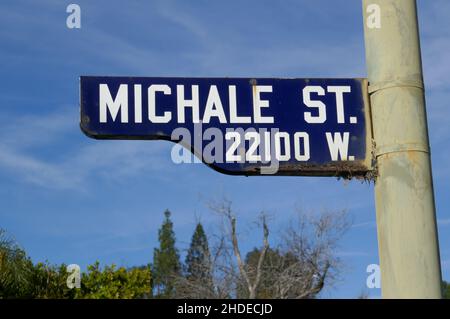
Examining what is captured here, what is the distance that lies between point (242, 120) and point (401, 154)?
23.0 inches

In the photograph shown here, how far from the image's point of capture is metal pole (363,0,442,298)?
2.66 metres

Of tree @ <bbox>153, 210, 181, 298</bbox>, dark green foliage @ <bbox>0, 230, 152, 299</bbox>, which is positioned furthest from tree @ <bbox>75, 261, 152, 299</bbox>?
tree @ <bbox>153, 210, 181, 298</bbox>

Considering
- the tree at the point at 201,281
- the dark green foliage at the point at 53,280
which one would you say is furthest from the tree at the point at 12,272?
the tree at the point at 201,281

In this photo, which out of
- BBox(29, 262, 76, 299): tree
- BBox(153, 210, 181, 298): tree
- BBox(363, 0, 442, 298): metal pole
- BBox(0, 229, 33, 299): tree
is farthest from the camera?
BBox(153, 210, 181, 298): tree

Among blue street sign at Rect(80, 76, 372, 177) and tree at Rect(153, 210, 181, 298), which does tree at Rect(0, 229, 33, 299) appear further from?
tree at Rect(153, 210, 181, 298)

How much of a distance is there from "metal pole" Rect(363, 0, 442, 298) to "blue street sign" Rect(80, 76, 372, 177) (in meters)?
0.12

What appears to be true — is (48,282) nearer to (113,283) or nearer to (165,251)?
(113,283)

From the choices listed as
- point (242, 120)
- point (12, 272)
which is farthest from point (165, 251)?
point (242, 120)

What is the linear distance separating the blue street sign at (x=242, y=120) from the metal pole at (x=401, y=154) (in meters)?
0.12

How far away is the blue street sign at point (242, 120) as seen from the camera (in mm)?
2922

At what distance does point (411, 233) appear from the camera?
105 inches

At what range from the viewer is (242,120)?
9.69 ft
